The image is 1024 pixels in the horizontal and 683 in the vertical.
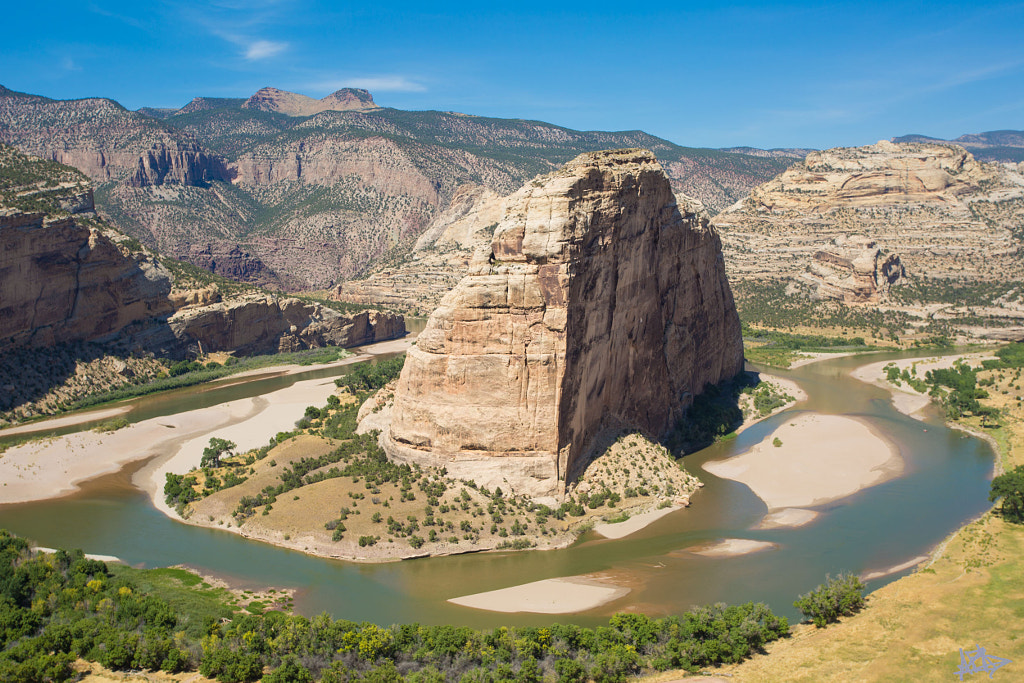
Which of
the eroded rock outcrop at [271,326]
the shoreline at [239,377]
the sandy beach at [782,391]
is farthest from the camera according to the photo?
the eroded rock outcrop at [271,326]

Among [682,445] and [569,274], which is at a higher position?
[569,274]

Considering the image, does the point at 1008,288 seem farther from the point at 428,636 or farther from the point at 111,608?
the point at 111,608

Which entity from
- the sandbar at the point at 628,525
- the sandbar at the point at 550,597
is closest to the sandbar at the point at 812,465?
the sandbar at the point at 628,525

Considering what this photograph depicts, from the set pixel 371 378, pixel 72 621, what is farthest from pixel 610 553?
pixel 371 378

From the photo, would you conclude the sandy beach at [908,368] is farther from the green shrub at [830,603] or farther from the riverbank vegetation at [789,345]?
the green shrub at [830,603]

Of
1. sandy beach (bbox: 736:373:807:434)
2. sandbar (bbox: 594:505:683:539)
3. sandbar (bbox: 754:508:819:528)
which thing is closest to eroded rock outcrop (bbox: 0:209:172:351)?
sandbar (bbox: 594:505:683:539)

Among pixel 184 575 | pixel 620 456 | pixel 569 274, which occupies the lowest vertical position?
pixel 184 575

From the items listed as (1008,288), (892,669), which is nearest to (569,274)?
(892,669)

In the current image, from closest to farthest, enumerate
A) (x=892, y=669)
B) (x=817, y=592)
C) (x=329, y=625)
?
(x=892, y=669) → (x=329, y=625) → (x=817, y=592)
